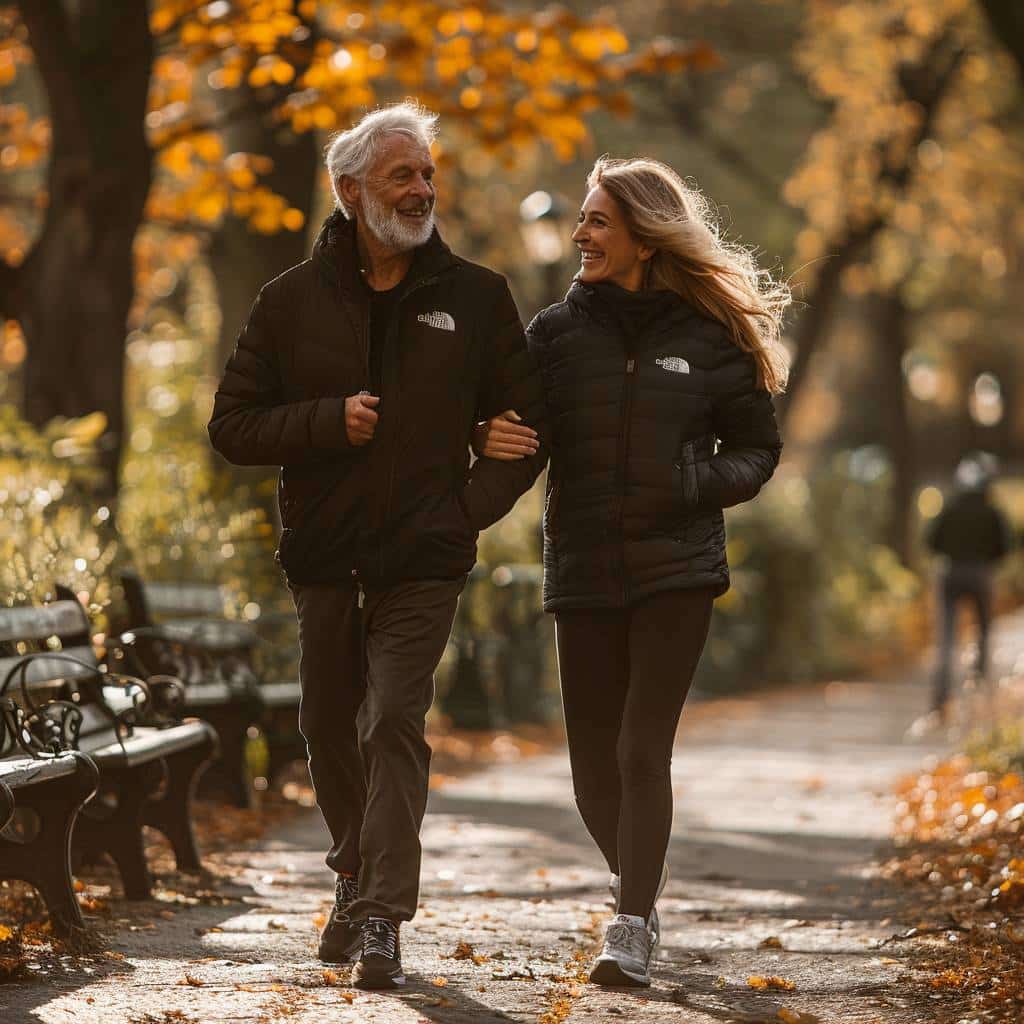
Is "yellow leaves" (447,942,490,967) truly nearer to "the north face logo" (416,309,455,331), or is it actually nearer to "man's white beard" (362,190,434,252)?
"the north face logo" (416,309,455,331)

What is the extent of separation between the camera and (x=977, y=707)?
1416cm

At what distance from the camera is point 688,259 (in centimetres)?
539

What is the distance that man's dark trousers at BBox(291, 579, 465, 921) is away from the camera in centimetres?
502

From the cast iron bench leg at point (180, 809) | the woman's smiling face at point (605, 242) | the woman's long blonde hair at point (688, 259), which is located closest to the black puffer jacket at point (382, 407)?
the woman's smiling face at point (605, 242)

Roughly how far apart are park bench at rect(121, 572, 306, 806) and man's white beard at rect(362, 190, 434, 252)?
10.5 ft

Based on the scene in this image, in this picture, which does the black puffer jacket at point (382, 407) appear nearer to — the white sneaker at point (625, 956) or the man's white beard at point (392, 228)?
the man's white beard at point (392, 228)

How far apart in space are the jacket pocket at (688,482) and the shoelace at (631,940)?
114 centimetres

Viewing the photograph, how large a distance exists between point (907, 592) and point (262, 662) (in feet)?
51.6

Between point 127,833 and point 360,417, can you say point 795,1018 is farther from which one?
point 127,833

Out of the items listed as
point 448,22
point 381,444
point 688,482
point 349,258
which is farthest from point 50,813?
point 448,22

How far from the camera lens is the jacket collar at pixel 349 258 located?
5.14 meters

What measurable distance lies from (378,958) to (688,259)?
209cm

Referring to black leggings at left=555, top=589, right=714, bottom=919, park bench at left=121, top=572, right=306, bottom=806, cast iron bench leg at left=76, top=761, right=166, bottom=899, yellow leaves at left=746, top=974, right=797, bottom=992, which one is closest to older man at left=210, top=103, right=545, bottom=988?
black leggings at left=555, top=589, right=714, bottom=919

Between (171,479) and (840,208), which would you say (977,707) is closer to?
(171,479)
